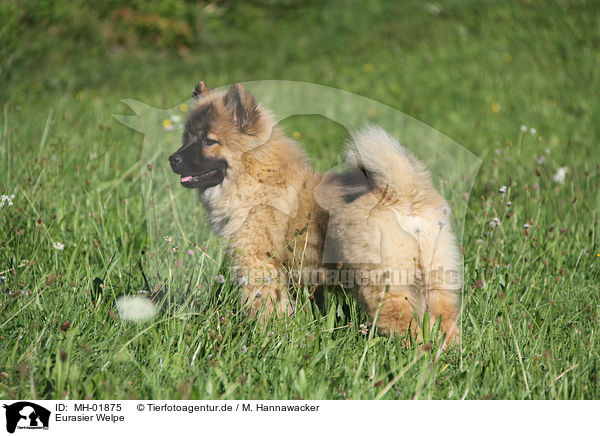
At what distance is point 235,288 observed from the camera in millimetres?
2549

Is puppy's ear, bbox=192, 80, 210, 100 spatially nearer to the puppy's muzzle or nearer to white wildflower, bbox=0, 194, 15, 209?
the puppy's muzzle

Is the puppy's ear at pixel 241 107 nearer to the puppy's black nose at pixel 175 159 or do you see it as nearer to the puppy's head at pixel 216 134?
the puppy's head at pixel 216 134

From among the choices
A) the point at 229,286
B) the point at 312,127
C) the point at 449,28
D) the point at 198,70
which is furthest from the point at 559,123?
the point at 229,286

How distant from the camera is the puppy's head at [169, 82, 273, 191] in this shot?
218 centimetres

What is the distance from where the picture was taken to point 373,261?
2229 mm

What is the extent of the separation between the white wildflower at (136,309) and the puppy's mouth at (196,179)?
0.61m

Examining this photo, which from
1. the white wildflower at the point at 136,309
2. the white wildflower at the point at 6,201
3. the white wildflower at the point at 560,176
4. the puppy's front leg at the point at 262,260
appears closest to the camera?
the white wildflower at the point at 136,309

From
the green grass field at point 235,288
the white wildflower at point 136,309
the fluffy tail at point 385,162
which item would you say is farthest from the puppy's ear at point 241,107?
the white wildflower at point 136,309

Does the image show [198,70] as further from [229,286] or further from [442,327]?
[442,327]

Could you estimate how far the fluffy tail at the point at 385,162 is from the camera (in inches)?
85.9

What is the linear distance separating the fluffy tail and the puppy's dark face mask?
0.58 metres
